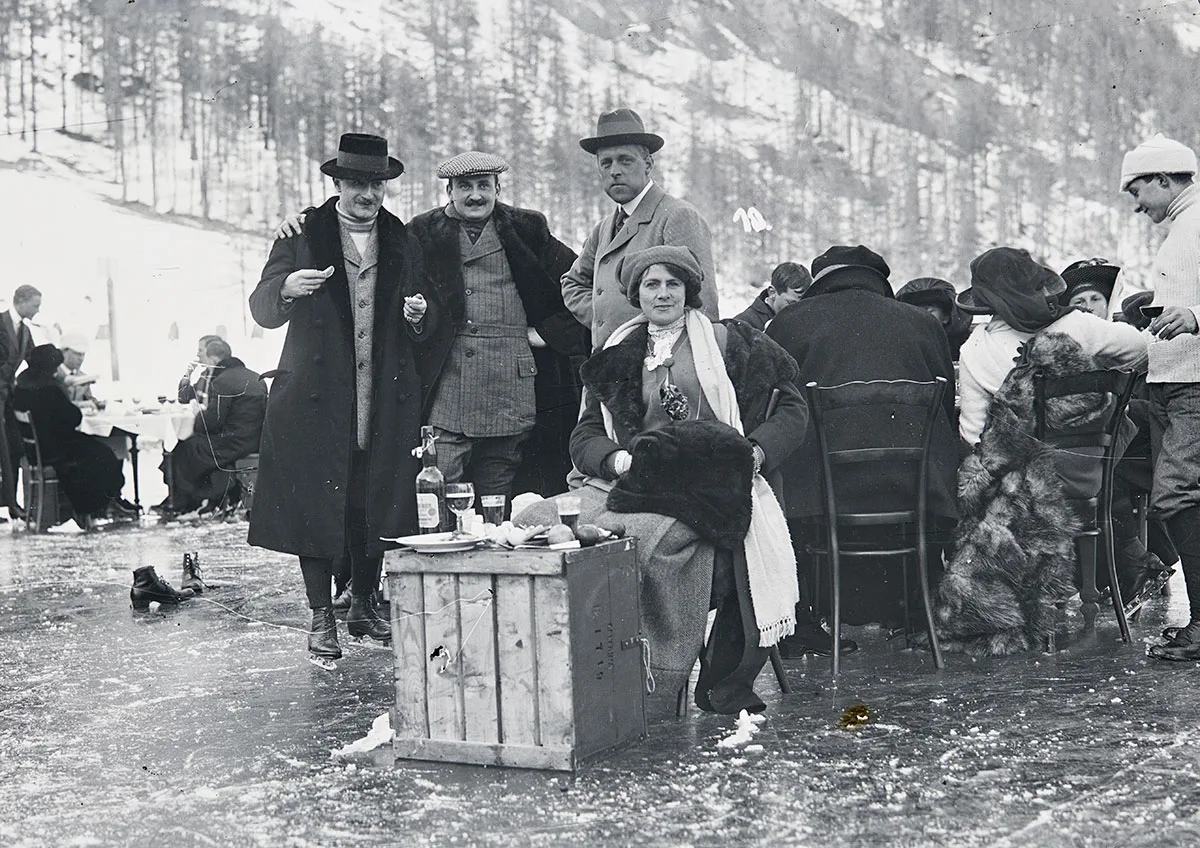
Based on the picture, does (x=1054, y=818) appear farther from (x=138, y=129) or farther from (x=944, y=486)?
(x=138, y=129)

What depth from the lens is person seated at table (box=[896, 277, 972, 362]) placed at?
20.5ft

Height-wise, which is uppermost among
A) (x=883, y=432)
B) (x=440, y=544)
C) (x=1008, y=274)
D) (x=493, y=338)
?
(x=1008, y=274)

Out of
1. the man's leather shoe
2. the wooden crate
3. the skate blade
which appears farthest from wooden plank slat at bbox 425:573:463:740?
the skate blade

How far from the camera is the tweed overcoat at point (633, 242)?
5.00 meters

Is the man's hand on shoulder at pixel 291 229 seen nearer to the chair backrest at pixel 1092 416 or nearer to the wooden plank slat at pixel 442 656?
the wooden plank slat at pixel 442 656

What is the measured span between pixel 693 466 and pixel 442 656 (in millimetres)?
908

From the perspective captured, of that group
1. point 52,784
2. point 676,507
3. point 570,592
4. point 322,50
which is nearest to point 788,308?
point 676,507

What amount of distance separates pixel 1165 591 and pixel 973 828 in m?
3.75

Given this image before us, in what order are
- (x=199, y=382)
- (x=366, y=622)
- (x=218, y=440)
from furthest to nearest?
1. (x=199, y=382)
2. (x=218, y=440)
3. (x=366, y=622)

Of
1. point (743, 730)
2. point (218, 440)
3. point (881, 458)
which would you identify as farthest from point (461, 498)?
point (218, 440)

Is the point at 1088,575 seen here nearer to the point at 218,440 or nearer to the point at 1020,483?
the point at 1020,483

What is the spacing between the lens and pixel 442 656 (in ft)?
11.5

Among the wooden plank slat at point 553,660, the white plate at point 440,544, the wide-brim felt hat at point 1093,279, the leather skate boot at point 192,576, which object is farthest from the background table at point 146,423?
the wooden plank slat at point 553,660

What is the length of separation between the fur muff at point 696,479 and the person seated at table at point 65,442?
23.0ft
